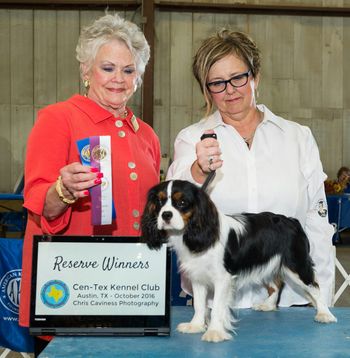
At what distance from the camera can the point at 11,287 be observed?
3633mm

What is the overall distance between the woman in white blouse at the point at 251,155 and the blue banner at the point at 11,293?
156 cm

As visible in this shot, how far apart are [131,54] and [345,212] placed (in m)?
8.37

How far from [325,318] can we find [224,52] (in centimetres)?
108

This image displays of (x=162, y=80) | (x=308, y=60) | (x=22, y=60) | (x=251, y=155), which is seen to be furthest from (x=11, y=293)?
(x=308, y=60)

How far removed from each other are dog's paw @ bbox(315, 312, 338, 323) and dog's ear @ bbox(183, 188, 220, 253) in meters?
0.56

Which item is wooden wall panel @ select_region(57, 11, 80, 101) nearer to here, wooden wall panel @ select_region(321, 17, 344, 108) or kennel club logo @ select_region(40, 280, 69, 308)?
wooden wall panel @ select_region(321, 17, 344, 108)

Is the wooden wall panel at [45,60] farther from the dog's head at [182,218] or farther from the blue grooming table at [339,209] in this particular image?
the dog's head at [182,218]

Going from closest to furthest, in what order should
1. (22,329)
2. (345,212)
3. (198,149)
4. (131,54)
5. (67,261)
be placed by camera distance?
(67,261) → (198,149) → (131,54) → (22,329) → (345,212)

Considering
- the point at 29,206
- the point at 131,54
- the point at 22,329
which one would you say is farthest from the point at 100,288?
the point at 22,329

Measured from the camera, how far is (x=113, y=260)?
1875 mm

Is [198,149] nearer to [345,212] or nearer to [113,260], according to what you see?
[113,260]

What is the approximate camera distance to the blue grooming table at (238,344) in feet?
5.75

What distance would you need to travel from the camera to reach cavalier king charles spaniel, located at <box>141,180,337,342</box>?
6.31 feet

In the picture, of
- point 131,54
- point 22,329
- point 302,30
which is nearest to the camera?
point 131,54
